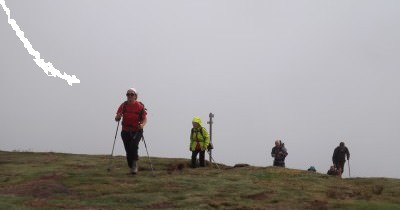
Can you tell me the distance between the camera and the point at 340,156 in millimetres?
32344

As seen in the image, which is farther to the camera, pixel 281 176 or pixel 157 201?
pixel 281 176

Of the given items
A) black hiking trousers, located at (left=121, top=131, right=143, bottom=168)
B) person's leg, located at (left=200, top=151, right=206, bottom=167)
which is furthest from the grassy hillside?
person's leg, located at (left=200, top=151, right=206, bottom=167)

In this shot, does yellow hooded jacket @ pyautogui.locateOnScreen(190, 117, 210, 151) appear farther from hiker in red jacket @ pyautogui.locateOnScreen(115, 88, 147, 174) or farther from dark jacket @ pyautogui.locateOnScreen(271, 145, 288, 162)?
dark jacket @ pyautogui.locateOnScreen(271, 145, 288, 162)

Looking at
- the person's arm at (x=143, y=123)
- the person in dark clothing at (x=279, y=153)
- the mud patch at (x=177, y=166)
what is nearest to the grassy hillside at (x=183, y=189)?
the mud patch at (x=177, y=166)

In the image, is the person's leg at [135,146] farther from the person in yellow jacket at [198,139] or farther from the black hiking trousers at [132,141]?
the person in yellow jacket at [198,139]

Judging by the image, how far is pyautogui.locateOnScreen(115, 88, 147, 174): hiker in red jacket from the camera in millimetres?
19812

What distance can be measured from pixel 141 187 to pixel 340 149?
60.9 ft

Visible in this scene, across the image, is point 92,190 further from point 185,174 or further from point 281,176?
point 281,176

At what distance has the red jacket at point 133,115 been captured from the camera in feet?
65.0

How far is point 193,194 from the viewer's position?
1585 cm

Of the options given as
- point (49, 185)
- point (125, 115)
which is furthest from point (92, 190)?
point (125, 115)

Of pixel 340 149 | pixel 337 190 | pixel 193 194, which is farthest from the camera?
pixel 340 149

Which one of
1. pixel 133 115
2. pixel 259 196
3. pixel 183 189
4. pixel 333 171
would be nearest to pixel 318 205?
pixel 259 196

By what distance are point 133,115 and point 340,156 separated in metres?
16.7
